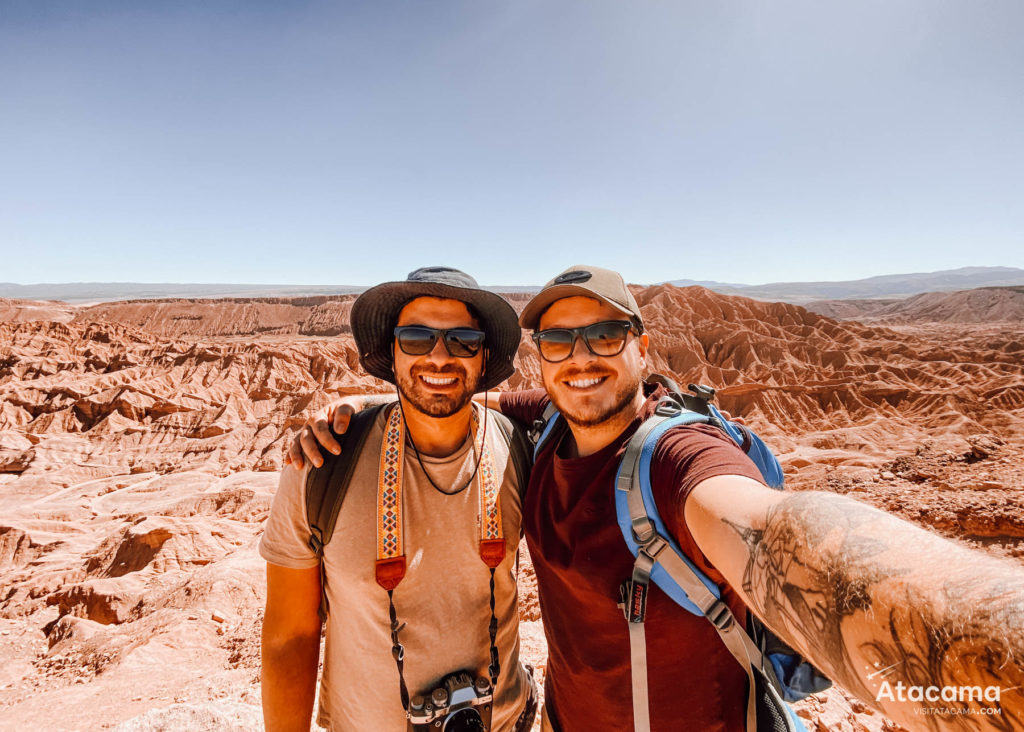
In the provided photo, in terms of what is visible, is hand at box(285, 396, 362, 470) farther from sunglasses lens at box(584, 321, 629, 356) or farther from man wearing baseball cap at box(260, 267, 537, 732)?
sunglasses lens at box(584, 321, 629, 356)

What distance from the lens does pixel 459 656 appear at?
1.83 metres

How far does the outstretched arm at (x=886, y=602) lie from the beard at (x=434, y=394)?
3.91 feet

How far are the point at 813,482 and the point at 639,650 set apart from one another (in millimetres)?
10341

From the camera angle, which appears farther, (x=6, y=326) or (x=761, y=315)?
(x=761, y=315)

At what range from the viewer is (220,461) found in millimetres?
18547

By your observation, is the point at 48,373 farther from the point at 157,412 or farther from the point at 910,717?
the point at 910,717

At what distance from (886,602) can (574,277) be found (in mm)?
1502

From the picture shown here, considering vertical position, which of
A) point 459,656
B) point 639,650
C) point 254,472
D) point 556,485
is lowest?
point 254,472

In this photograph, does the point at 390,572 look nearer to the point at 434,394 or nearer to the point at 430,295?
the point at 434,394

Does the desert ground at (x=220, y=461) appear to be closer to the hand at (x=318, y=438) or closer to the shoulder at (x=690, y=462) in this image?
the hand at (x=318, y=438)

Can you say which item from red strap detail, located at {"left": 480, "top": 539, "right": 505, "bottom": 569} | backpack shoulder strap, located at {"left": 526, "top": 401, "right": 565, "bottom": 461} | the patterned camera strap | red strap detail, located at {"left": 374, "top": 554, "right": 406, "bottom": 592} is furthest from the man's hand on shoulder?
backpack shoulder strap, located at {"left": 526, "top": 401, "right": 565, "bottom": 461}

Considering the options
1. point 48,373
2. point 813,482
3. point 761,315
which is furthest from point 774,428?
point 48,373

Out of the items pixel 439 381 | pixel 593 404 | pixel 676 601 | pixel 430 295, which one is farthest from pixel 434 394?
pixel 676 601

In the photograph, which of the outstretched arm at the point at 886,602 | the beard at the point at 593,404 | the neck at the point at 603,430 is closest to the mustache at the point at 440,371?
the beard at the point at 593,404
